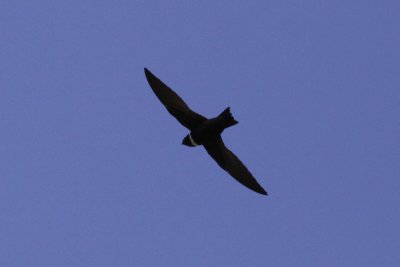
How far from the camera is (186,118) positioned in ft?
53.8

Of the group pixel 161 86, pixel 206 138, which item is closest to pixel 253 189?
pixel 206 138

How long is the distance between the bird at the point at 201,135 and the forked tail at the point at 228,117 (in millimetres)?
659

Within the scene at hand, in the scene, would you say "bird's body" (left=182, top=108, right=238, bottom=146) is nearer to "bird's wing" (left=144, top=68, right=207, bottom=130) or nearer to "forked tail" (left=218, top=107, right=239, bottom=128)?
"forked tail" (left=218, top=107, right=239, bottom=128)

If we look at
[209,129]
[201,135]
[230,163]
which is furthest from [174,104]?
[230,163]

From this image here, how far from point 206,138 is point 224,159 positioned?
0.86 meters

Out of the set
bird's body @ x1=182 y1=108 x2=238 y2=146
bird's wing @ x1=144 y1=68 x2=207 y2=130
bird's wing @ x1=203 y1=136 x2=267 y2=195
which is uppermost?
bird's wing @ x1=144 y1=68 x2=207 y2=130

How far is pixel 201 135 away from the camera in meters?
16.1

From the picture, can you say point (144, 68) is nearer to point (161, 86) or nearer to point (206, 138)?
point (161, 86)

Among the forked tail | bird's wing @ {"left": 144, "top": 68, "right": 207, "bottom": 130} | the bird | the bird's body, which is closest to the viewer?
the forked tail

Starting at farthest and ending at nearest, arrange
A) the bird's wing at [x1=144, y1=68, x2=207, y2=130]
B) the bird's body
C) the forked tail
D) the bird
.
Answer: the bird's wing at [x1=144, y1=68, x2=207, y2=130] → the bird → the bird's body → the forked tail

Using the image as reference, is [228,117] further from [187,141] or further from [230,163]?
[230,163]

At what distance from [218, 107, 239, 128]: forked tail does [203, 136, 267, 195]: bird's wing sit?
1.14m

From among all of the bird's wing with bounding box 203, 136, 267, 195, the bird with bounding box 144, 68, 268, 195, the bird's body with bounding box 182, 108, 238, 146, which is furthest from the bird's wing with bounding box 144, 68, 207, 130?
the bird's wing with bounding box 203, 136, 267, 195

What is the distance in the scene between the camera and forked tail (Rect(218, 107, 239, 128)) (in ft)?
49.1
